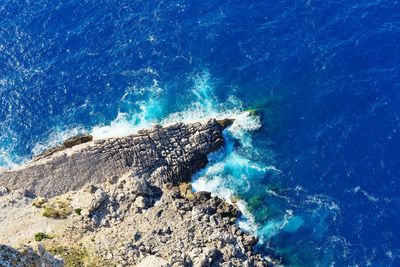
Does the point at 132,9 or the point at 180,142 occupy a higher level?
the point at 132,9

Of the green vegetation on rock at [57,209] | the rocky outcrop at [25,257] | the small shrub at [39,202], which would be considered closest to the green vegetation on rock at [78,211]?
the green vegetation on rock at [57,209]

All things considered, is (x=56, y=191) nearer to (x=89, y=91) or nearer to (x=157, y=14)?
(x=89, y=91)

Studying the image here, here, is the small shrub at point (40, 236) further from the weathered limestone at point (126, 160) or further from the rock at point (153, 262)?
the rock at point (153, 262)

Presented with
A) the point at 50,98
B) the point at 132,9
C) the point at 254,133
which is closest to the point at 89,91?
the point at 50,98

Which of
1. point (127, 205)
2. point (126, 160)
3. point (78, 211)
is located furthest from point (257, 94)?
point (78, 211)

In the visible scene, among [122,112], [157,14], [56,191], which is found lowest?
[56,191]

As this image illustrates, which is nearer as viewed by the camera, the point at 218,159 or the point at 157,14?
the point at 218,159
